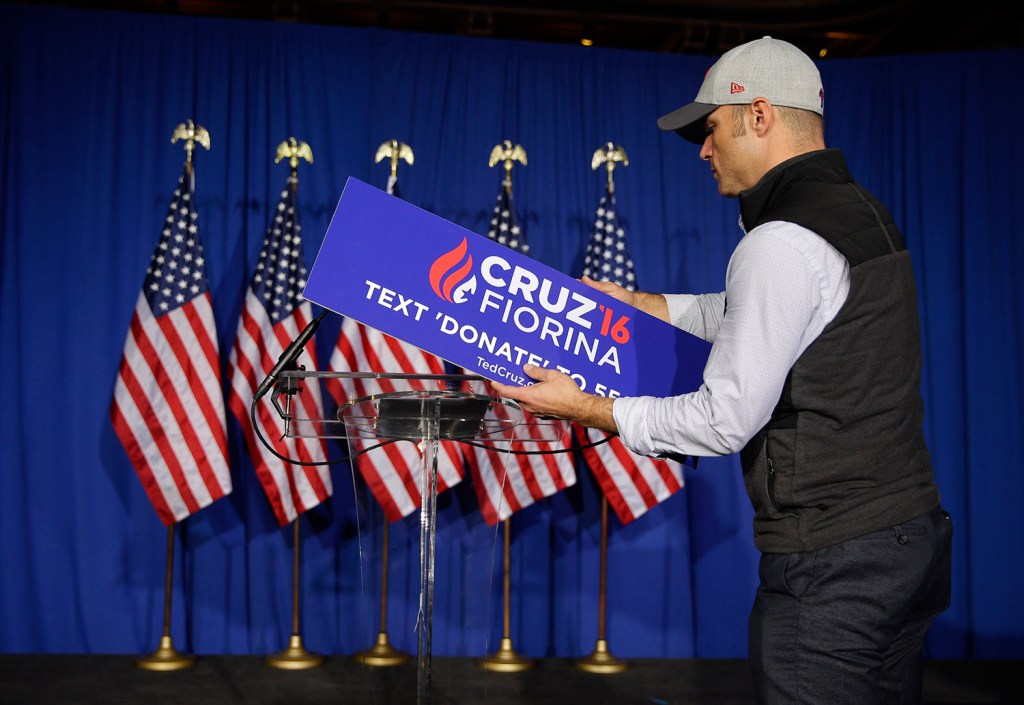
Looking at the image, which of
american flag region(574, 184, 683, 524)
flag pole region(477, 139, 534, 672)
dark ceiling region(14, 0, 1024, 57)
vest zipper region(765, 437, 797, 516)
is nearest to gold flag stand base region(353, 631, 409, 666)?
vest zipper region(765, 437, 797, 516)

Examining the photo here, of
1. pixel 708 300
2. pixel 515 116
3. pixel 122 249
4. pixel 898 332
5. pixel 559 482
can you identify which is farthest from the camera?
pixel 515 116

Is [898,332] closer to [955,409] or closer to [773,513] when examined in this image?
[773,513]

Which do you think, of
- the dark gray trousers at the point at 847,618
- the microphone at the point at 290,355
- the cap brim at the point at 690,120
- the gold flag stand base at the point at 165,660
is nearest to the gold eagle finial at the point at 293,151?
the gold flag stand base at the point at 165,660

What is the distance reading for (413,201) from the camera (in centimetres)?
451

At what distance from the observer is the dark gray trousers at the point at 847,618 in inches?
54.0

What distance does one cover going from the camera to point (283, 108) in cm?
445

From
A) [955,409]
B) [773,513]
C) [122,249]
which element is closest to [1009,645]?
[955,409]

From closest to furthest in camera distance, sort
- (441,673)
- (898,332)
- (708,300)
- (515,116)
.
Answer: (898,332) < (441,673) < (708,300) < (515,116)

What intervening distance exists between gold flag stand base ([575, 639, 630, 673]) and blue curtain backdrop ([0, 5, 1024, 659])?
0.81 feet

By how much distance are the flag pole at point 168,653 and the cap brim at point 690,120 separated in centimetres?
296

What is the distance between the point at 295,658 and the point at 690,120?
3067mm

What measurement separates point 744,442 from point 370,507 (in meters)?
0.75

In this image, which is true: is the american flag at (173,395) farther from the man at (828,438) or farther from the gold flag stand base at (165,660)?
the man at (828,438)

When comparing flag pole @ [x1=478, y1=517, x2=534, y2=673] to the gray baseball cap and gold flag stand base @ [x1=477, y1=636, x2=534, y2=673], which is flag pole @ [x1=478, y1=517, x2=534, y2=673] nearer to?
gold flag stand base @ [x1=477, y1=636, x2=534, y2=673]
